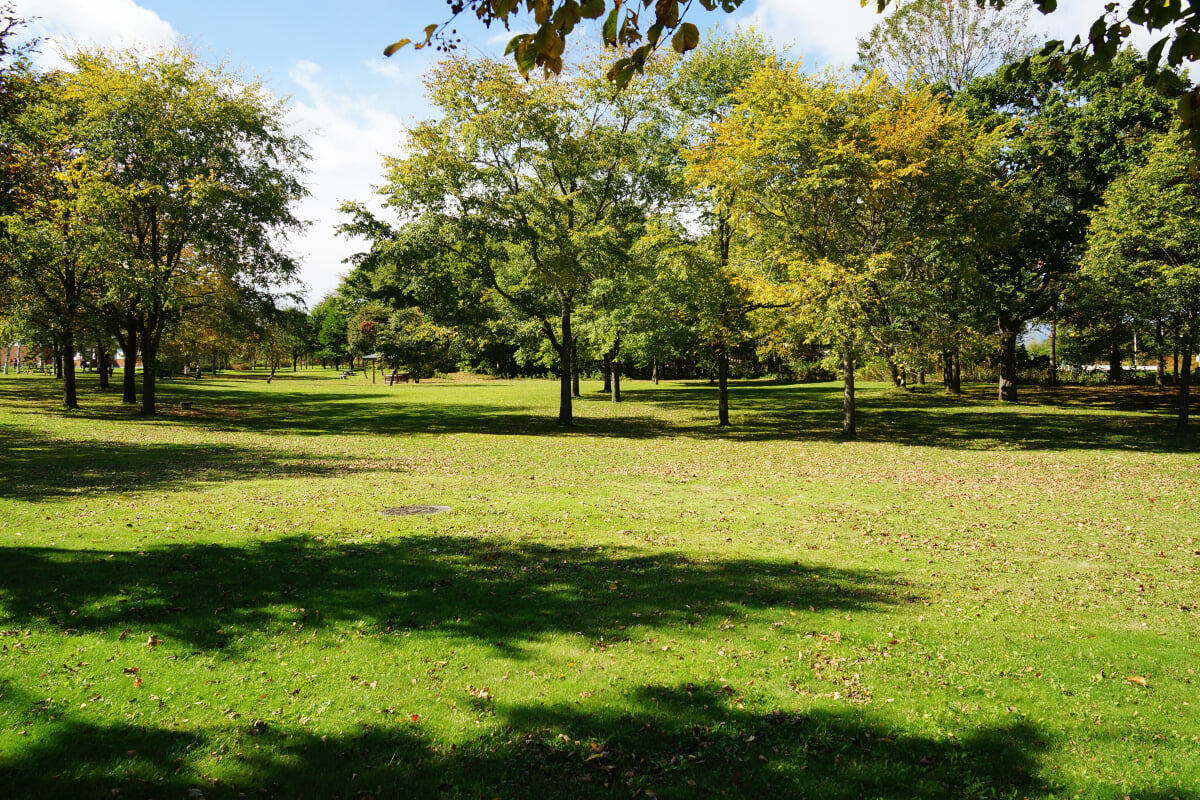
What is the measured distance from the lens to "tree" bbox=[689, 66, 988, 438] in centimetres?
1975

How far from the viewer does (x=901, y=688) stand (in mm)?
5277

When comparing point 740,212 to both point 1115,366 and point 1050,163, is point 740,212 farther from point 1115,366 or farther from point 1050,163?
point 1115,366

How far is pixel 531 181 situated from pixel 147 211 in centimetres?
1599

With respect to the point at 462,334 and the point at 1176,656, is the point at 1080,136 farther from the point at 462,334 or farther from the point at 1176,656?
the point at 1176,656

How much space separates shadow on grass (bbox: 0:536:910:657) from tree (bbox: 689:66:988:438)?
45.1ft

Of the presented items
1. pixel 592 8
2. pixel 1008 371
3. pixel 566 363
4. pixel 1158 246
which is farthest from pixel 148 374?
pixel 1008 371

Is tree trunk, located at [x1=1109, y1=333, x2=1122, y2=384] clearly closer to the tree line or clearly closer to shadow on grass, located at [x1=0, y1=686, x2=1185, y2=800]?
the tree line

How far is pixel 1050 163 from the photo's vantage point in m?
29.6

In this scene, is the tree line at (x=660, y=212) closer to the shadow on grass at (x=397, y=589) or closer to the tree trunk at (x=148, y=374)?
the tree trunk at (x=148, y=374)

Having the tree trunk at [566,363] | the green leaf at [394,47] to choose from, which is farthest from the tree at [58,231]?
the green leaf at [394,47]

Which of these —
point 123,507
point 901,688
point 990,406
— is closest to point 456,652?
point 901,688

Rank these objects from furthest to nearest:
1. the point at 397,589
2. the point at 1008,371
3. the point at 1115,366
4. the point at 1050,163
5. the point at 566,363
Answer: the point at 1115,366 → the point at 1008,371 → the point at 1050,163 → the point at 566,363 → the point at 397,589

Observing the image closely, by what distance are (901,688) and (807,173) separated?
60.7ft

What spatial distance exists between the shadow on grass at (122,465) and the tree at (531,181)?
10033 mm
